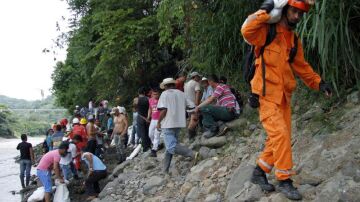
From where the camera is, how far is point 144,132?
962 centimetres

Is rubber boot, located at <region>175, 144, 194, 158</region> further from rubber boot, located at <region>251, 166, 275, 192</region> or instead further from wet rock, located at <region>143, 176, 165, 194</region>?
rubber boot, located at <region>251, 166, 275, 192</region>

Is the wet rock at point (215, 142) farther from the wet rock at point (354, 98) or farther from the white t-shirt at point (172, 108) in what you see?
the wet rock at point (354, 98)

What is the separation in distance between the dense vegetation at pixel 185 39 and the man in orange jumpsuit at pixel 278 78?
3.19ft

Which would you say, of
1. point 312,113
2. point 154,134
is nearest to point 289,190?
point 312,113

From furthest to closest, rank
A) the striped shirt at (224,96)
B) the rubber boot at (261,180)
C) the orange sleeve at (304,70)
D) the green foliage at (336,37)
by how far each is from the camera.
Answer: the striped shirt at (224,96) → the green foliage at (336,37) → the rubber boot at (261,180) → the orange sleeve at (304,70)

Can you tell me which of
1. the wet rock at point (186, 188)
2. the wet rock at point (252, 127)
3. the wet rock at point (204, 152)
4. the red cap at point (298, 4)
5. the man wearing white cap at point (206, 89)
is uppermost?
the red cap at point (298, 4)

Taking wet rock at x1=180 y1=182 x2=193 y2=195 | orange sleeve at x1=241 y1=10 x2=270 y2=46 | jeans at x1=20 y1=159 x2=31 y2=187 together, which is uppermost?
orange sleeve at x1=241 y1=10 x2=270 y2=46

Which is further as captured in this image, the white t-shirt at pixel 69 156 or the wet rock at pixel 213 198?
the white t-shirt at pixel 69 156

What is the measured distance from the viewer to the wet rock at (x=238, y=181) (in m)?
4.82

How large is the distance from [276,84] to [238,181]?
150cm

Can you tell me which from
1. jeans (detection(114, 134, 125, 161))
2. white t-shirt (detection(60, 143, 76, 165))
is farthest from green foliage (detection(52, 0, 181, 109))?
white t-shirt (detection(60, 143, 76, 165))

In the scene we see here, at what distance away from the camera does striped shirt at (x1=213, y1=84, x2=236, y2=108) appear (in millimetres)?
7414

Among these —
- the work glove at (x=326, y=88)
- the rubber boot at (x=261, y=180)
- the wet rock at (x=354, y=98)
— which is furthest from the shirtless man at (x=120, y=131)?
the work glove at (x=326, y=88)

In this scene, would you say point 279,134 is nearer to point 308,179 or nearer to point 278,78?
point 278,78
